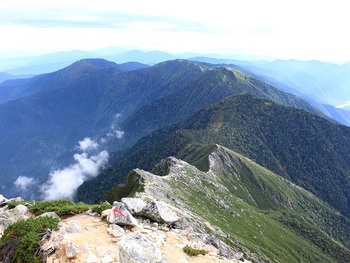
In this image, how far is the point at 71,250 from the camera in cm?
2570

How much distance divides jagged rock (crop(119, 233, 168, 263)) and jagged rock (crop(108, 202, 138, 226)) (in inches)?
A: 276

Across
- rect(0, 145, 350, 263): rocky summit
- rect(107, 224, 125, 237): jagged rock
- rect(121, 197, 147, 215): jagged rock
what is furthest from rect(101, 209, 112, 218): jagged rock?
rect(121, 197, 147, 215): jagged rock

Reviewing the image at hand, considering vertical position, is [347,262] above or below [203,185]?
below

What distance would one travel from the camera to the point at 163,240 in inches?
1185

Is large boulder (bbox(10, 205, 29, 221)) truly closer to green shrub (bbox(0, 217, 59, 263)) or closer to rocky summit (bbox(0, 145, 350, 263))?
rocky summit (bbox(0, 145, 350, 263))

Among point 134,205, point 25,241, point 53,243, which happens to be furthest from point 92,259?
point 134,205

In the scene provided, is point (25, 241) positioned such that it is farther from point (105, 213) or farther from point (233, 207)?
point (233, 207)

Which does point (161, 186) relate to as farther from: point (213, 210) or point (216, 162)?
point (216, 162)

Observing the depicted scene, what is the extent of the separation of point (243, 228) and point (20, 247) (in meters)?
100

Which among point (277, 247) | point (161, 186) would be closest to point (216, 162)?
point (277, 247)

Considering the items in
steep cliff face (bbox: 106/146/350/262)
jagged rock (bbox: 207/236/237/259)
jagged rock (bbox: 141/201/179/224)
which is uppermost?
jagged rock (bbox: 141/201/179/224)

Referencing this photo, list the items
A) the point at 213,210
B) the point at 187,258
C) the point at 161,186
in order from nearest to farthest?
1. the point at 187,258
2. the point at 161,186
3. the point at 213,210

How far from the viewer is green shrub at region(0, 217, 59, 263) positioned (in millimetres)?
26078

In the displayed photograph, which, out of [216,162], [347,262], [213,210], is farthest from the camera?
[216,162]
